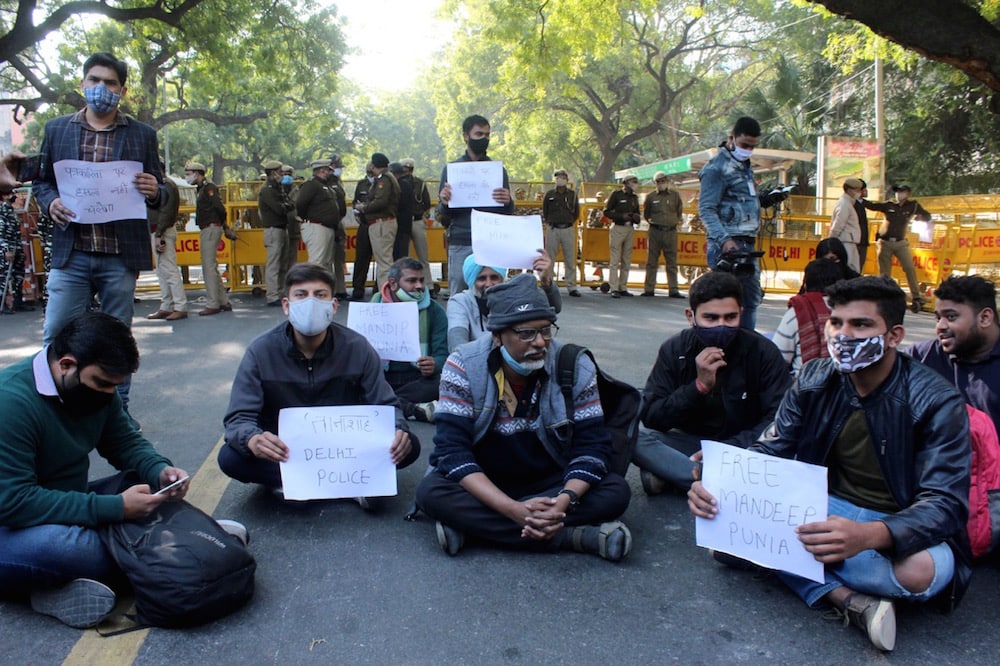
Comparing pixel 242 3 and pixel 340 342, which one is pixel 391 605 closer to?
pixel 340 342

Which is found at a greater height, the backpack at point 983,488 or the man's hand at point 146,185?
the man's hand at point 146,185

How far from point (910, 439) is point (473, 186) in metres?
4.42

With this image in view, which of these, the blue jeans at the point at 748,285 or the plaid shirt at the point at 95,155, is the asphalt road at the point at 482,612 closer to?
the plaid shirt at the point at 95,155

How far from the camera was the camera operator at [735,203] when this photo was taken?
20.4 ft

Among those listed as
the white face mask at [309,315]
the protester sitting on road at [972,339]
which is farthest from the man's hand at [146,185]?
the protester sitting on road at [972,339]

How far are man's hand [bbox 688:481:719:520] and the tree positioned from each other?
689cm

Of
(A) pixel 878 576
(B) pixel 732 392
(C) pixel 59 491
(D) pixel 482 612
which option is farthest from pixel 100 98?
(A) pixel 878 576

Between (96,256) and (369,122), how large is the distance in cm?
6163

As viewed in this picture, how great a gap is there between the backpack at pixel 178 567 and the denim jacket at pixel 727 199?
14.2ft

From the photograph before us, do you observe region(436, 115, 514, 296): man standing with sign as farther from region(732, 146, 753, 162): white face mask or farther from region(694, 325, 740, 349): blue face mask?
region(694, 325, 740, 349): blue face mask

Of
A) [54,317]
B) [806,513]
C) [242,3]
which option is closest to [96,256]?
[54,317]

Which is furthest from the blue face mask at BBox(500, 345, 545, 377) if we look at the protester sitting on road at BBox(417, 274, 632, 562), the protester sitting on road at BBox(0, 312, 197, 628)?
the protester sitting on road at BBox(0, 312, 197, 628)

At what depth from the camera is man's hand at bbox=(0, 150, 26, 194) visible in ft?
13.9

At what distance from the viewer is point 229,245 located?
14008 mm
